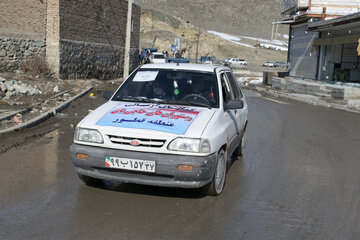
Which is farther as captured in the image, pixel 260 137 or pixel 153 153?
pixel 260 137

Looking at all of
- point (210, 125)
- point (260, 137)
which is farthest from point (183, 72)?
point (260, 137)

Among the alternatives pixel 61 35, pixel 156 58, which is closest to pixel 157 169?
pixel 61 35

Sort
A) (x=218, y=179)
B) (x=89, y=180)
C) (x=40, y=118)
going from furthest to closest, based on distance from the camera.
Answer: (x=40, y=118) < (x=89, y=180) < (x=218, y=179)

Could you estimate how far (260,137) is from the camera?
9.51 metres

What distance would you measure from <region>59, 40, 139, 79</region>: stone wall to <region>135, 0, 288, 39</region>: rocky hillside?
84.6 m

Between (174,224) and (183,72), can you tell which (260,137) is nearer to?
(183,72)

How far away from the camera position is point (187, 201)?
495 cm

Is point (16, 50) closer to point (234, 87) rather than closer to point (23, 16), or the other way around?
point (23, 16)

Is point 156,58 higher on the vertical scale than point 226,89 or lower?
higher

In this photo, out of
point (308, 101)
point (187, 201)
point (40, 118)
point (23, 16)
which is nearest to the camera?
point (187, 201)

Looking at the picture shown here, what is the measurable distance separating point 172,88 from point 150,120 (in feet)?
3.82

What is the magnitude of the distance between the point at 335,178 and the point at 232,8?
125 m

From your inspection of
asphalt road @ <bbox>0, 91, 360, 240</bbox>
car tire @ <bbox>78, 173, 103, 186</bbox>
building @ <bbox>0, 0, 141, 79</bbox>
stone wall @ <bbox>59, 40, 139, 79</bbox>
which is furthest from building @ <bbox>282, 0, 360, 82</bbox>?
car tire @ <bbox>78, 173, 103, 186</bbox>

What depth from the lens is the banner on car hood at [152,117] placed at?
466cm
